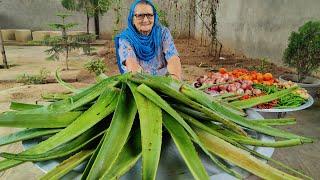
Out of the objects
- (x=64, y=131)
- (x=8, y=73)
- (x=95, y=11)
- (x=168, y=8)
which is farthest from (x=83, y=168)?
(x=168, y=8)

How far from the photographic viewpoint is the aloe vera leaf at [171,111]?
2.85 ft

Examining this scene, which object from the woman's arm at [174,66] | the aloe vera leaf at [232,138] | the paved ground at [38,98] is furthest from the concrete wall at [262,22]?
the aloe vera leaf at [232,138]

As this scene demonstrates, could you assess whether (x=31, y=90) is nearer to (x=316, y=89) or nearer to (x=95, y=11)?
(x=316, y=89)

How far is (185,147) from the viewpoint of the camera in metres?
0.88

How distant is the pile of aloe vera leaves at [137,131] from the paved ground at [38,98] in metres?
0.66

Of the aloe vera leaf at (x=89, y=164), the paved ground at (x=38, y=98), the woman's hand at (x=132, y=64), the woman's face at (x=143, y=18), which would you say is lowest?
the paved ground at (x=38, y=98)

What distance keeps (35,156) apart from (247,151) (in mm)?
622

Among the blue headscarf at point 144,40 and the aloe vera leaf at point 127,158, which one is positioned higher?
the blue headscarf at point 144,40

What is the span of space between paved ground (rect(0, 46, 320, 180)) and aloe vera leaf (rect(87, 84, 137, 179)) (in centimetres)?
81

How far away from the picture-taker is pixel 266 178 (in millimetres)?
882

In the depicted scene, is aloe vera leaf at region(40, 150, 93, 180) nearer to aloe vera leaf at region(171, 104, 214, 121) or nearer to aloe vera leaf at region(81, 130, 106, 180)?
aloe vera leaf at region(81, 130, 106, 180)

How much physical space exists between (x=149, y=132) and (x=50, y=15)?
12490 millimetres

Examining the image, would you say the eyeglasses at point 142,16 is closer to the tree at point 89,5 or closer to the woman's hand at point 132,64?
the woman's hand at point 132,64

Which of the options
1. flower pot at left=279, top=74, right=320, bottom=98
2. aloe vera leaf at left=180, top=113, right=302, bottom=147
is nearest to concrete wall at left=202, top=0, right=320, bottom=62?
flower pot at left=279, top=74, right=320, bottom=98
